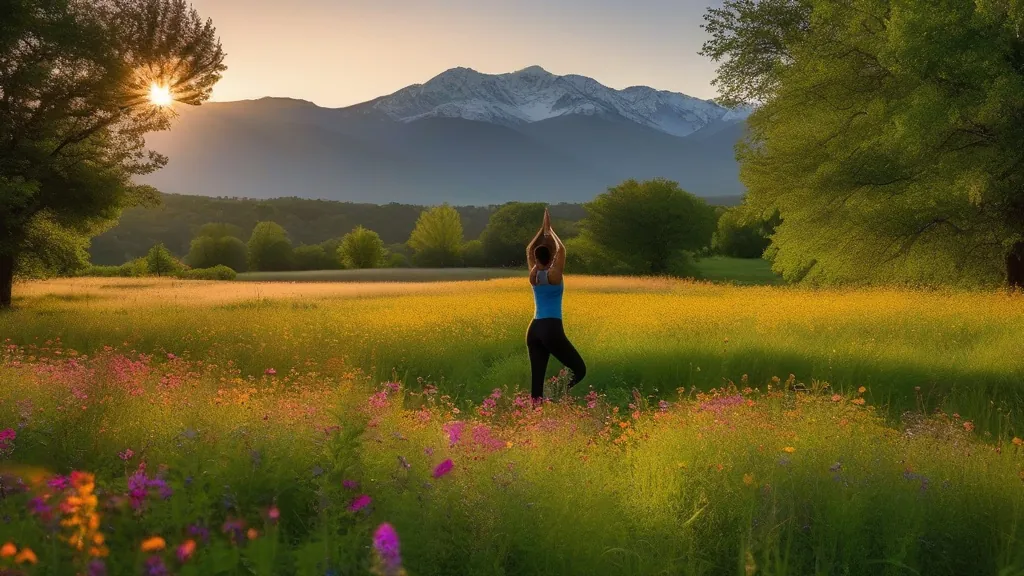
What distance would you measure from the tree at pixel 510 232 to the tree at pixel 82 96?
191 ft

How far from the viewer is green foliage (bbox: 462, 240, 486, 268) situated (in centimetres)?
8419

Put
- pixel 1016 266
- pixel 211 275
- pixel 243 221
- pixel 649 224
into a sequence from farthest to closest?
pixel 243 221 → pixel 649 224 → pixel 211 275 → pixel 1016 266

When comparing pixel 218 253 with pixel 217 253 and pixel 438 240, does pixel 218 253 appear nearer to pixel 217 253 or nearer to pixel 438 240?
pixel 217 253

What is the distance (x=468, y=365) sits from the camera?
498 inches

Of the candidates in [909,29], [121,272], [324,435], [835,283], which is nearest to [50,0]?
[324,435]

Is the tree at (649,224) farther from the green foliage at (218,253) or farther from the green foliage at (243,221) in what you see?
the green foliage at (243,221)

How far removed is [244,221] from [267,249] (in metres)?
89.6

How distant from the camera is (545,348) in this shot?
332 inches

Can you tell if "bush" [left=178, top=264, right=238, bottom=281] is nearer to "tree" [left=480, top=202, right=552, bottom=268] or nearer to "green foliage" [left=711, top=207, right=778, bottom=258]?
"tree" [left=480, top=202, right=552, bottom=268]

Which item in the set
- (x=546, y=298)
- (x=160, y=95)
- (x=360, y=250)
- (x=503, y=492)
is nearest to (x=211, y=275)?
(x=360, y=250)

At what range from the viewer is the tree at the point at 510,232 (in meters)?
79.0

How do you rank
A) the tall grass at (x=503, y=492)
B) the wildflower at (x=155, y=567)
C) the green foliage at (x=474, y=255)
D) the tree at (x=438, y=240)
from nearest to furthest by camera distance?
the wildflower at (x=155, y=567)
the tall grass at (x=503, y=492)
the green foliage at (x=474, y=255)
the tree at (x=438, y=240)

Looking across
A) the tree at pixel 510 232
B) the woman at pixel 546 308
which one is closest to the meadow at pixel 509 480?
the woman at pixel 546 308

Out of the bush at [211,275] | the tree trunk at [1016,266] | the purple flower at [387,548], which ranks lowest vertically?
the bush at [211,275]
